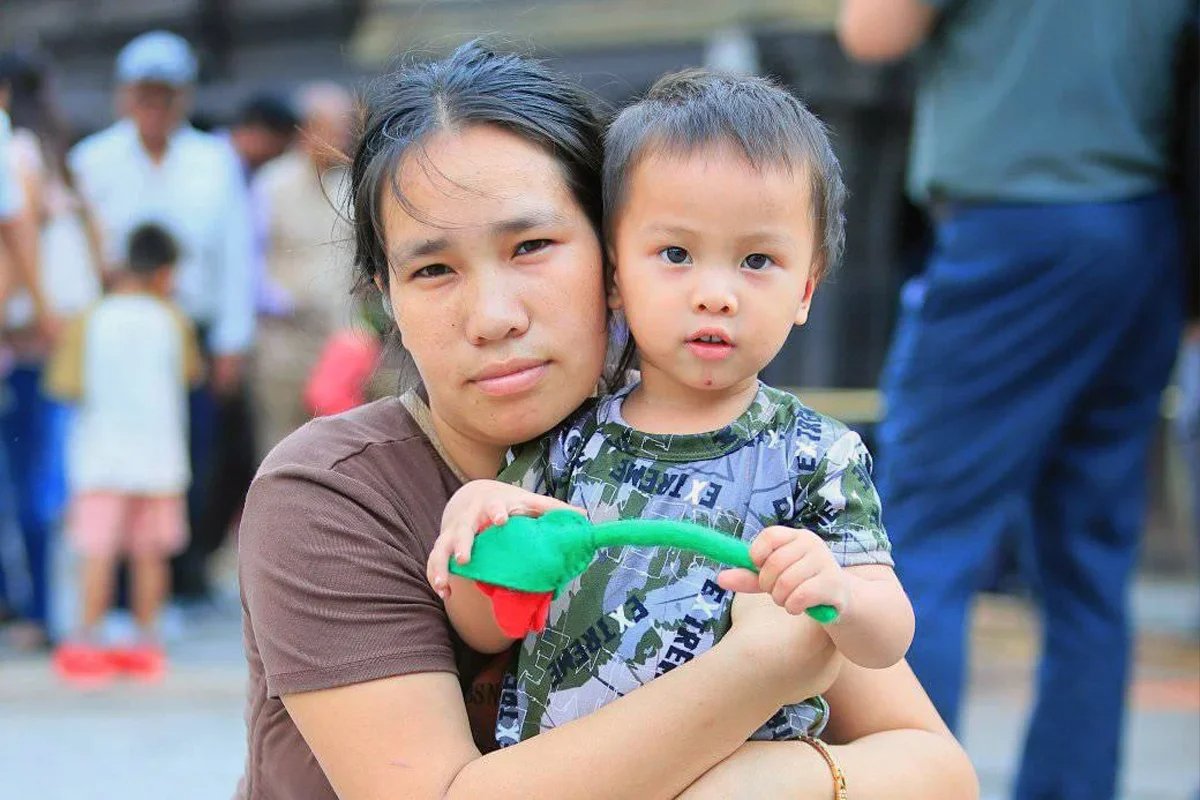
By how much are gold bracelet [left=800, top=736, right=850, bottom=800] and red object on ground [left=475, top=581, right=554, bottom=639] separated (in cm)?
34

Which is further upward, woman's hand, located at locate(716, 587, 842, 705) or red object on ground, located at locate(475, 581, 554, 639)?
red object on ground, located at locate(475, 581, 554, 639)

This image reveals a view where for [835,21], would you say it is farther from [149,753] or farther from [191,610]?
[149,753]

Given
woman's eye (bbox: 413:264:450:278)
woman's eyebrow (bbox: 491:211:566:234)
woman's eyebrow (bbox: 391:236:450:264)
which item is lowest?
woman's eye (bbox: 413:264:450:278)

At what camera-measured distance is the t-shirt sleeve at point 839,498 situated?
1562 mm

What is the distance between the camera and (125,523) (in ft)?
18.8

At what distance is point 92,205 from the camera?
6.16m

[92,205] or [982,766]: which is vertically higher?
[92,205]

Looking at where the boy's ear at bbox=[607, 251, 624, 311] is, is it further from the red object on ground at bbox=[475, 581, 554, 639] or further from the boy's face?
the red object on ground at bbox=[475, 581, 554, 639]

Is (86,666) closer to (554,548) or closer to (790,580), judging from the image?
(554,548)

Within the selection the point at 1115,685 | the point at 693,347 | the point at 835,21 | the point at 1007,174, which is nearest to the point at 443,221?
the point at 693,347

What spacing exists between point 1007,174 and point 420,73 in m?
1.40

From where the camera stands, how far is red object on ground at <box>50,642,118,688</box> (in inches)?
211

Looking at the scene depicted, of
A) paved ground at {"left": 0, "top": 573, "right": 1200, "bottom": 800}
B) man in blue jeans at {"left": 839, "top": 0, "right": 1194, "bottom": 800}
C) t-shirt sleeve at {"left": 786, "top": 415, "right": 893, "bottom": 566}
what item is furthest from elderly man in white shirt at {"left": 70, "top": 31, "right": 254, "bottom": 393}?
t-shirt sleeve at {"left": 786, "top": 415, "right": 893, "bottom": 566}

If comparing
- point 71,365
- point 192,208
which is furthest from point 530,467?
point 192,208
